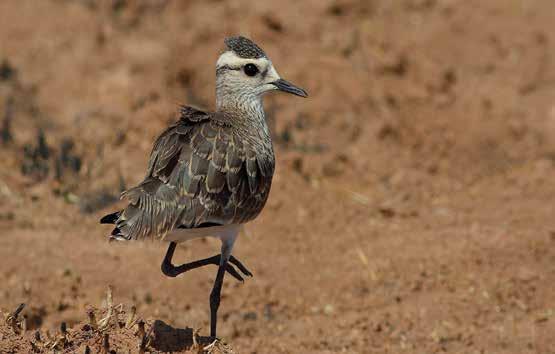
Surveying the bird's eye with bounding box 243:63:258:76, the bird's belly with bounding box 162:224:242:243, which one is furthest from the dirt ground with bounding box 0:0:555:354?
the bird's eye with bounding box 243:63:258:76

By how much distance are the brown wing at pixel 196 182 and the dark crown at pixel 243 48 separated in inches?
29.4

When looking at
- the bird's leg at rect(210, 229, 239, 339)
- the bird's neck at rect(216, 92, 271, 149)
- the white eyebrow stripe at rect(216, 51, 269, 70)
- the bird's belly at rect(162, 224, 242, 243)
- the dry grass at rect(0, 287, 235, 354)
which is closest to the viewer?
the dry grass at rect(0, 287, 235, 354)

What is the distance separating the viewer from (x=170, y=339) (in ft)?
21.4

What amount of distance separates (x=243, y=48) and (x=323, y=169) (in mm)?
3981

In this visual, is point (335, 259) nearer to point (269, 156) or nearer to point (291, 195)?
point (291, 195)

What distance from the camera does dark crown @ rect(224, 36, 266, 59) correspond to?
7.84 meters

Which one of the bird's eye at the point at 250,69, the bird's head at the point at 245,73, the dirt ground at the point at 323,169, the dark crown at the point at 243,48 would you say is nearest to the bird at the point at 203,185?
the bird's head at the point at 245,73

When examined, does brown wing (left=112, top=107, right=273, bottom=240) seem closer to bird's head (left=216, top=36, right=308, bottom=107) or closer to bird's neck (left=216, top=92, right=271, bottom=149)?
bird's neck (left=216, top=92, right=271, bottom=149)

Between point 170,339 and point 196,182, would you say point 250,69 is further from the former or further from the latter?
point 170,339

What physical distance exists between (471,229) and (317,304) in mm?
1986

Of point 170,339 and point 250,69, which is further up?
point 250,69

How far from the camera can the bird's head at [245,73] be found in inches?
309

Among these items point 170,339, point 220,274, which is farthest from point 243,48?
point 170,339

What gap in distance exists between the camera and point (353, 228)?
10641 millimetres
